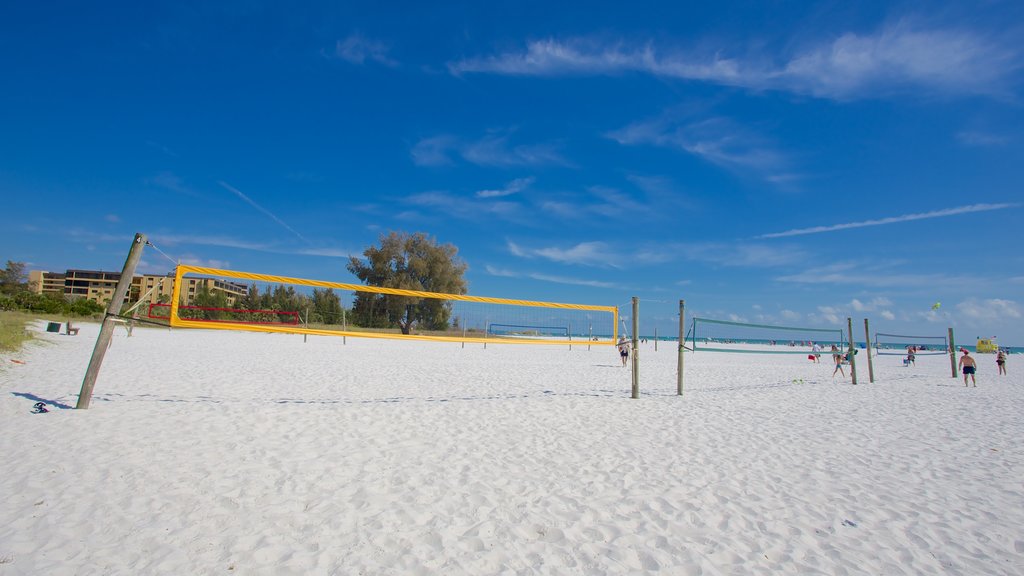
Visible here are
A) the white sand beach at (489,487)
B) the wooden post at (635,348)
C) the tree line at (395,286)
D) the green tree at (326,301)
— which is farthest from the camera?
the green tree at (326,301)

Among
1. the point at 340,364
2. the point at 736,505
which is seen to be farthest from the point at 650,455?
the point at 340,364

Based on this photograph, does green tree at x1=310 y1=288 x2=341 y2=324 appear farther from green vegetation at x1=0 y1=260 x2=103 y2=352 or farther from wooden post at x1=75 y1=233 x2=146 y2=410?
wooden post at x1=75 y1=233 x2=146 y2=410

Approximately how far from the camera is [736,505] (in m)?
3.31

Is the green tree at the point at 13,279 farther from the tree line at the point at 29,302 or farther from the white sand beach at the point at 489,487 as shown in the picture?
the white sand beach at the point at 489,487

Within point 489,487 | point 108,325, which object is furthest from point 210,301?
point 489,487

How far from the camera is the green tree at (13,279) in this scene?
120ft

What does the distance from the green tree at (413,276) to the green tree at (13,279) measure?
25165 millimetres

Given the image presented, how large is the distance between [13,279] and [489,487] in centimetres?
5324

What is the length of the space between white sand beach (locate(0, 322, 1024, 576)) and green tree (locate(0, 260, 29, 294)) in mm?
42877

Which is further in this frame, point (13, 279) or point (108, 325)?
point (13, 279)

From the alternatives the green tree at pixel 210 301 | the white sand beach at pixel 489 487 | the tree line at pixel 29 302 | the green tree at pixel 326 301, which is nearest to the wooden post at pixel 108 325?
the white sand beach at pixel 489 487

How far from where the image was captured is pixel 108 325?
19.2 ft

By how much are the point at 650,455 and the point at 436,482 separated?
2053mm

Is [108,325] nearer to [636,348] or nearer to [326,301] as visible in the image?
[636,348]
